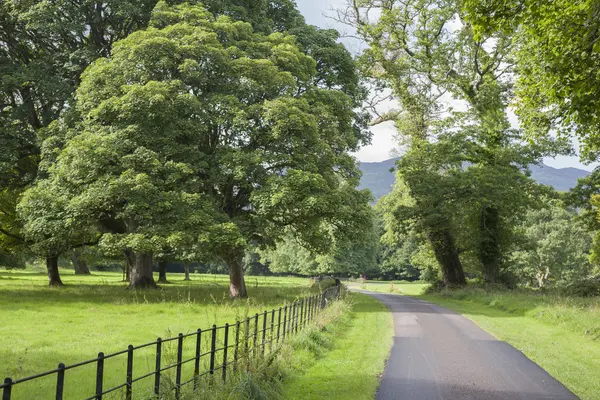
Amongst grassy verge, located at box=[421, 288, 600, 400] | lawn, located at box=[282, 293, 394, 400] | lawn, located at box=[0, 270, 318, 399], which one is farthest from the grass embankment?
grassy verge, located at box=[421, 288, 600, 400]

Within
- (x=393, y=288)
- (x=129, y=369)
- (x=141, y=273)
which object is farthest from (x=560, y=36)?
(x=393, y=288)

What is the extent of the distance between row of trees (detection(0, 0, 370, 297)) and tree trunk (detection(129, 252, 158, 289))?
2915 millimetres

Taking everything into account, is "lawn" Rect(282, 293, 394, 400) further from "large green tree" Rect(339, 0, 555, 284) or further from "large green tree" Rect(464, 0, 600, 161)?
"large green tree" Rect(339, 0, 555, 284)

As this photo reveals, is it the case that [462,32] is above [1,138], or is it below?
above

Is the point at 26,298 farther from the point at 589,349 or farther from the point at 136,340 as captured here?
the point at 589,349

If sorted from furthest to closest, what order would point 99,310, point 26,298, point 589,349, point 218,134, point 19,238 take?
point 19,238 < point 218,134 < point 26,298 < point 99,310 < point 589,349

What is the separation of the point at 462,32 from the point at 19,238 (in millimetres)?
30955

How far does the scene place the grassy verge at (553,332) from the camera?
10859 millimetres

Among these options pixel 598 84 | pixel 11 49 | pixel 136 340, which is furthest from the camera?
pixel 11 49

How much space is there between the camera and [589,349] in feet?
44.5

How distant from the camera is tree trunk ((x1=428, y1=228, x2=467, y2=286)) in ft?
127

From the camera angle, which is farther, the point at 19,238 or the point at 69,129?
the point at 19,238

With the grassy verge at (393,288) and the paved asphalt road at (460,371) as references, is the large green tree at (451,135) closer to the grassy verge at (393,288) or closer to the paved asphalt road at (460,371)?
the grassy verge at (393,288)

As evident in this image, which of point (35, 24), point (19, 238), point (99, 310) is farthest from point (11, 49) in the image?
point (99, 310)
